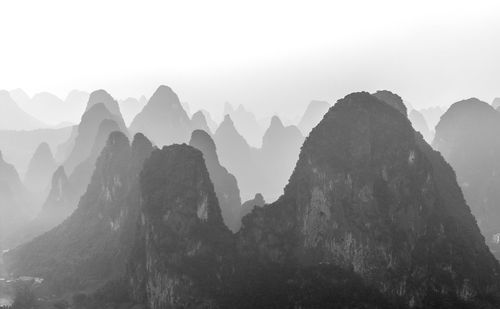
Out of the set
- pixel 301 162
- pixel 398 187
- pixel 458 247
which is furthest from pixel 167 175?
pixel 458 247

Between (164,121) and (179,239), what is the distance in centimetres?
9457

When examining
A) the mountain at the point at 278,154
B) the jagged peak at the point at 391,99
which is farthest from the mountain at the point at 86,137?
the jagged peak at the point at 391,99

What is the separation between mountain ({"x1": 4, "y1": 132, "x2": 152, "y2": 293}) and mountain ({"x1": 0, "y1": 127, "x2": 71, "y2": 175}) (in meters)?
91.5

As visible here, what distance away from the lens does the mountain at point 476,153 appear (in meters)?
101

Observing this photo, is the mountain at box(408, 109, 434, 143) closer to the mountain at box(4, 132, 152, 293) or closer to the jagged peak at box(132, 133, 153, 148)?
the jagged peak at box(132, 133, 153, 148)

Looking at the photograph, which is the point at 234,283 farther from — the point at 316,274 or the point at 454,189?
the point at 454,189

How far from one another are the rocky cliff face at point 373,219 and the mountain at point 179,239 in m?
4.74

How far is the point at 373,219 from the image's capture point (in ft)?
189

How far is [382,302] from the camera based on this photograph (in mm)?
54625

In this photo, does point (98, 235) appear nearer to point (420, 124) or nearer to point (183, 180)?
point (183, 180)

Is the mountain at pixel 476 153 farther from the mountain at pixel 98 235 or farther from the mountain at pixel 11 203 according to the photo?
the mountain at pixel 11 203

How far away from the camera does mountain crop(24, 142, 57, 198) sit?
145 m

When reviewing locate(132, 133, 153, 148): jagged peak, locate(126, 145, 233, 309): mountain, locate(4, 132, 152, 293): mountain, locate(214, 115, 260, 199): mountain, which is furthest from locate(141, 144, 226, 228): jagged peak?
locate(214, 115, 260, 199): mountain

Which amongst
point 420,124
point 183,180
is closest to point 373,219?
point 183,180
